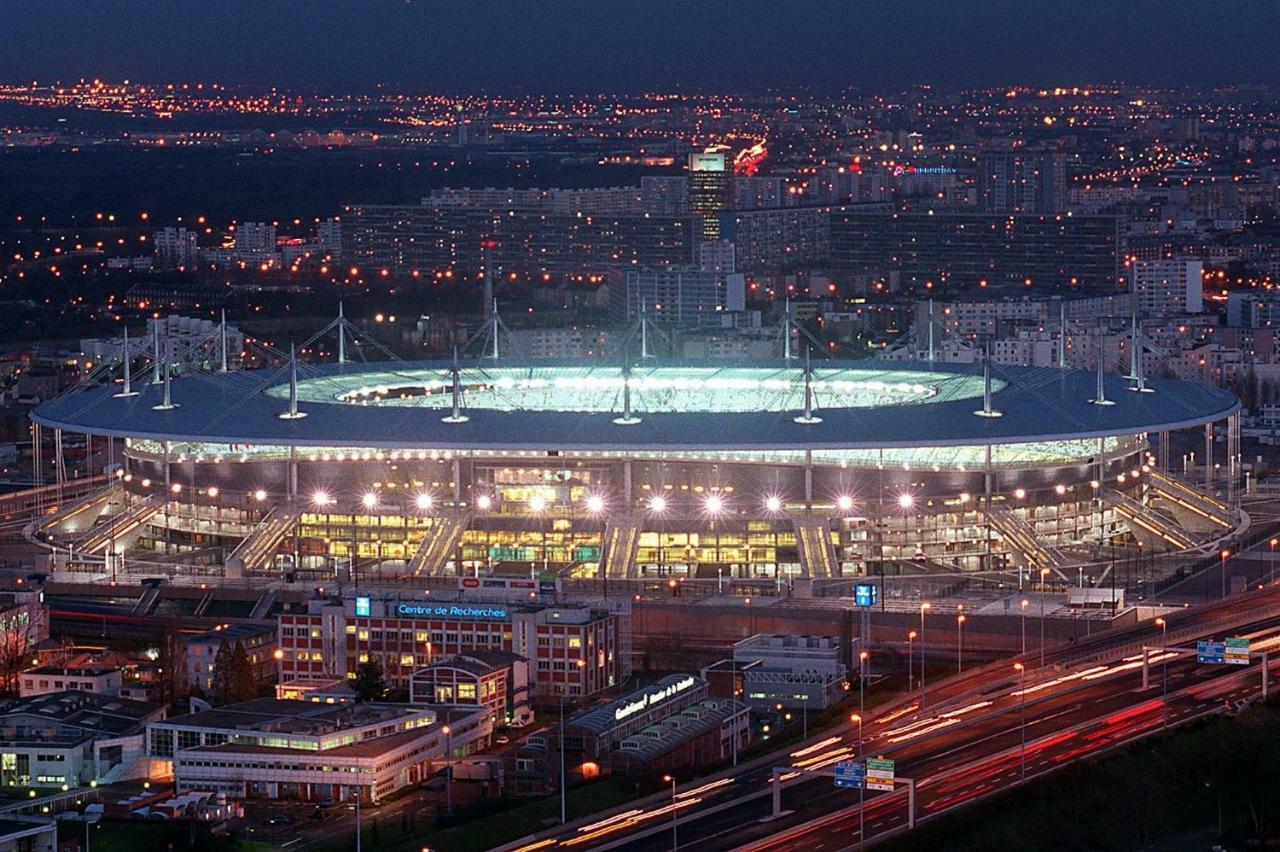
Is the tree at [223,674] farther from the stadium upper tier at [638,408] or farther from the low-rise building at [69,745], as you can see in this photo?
the stadium upper tier at [638,408]

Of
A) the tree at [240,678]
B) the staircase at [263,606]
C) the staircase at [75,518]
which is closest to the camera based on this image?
the tree at [240,678]

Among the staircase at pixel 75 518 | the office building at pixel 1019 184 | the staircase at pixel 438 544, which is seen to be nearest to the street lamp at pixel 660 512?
the staircase at pixel 438 544

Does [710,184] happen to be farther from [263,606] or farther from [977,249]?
[263,606]

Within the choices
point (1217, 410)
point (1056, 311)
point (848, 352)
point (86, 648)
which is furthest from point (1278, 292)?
point (86, 648)

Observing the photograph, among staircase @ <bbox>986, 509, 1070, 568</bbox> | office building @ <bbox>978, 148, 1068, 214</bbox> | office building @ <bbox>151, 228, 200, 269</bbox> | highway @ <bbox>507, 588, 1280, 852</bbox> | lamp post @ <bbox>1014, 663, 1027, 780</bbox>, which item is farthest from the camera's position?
office building @ <bbox>978, 148, 1068, 214</bbox>

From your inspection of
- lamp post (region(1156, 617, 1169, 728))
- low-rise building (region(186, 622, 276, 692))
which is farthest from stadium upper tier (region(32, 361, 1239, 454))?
low-rise building (region(186, 622, 276, 692))

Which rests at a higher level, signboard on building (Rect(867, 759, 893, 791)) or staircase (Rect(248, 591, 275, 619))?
staircase (Rect(248, 591, 275, 619))

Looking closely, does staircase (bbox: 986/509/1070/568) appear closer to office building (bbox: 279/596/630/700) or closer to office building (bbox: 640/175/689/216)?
office building (bbox: 279/596/630/700)
